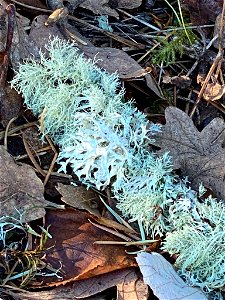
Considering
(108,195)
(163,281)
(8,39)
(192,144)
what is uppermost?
(8,39)

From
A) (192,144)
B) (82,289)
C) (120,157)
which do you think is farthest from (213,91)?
(82,289)

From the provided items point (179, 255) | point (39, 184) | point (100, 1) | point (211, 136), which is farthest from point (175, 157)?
point (100, 1)

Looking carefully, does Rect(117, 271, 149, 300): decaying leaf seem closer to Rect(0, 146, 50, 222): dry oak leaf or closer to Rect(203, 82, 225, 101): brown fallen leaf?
Rect(0, 146, 50, 222): dry oak leaf

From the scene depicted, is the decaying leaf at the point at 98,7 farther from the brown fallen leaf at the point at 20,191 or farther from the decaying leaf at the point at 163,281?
the decaying leaf at the point at 163,281

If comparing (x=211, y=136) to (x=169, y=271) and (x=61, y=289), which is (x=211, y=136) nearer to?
(x=169, y=271)

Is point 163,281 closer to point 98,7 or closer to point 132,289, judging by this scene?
point 132,289
